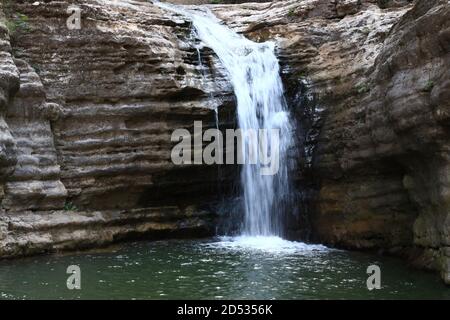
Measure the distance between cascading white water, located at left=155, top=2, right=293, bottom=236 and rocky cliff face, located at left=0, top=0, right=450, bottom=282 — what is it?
1.10 feet

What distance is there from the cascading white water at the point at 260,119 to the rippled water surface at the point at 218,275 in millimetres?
1466

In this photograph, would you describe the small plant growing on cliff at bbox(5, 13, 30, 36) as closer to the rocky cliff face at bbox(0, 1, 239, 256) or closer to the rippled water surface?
the rocky cliff face at bbox(0, 1, 239, 256)

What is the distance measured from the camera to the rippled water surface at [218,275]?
7.60 metres

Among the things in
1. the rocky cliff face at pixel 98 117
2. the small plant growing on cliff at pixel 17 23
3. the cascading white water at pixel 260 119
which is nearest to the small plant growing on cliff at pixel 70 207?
the rocky cliff face at pixel 98 117

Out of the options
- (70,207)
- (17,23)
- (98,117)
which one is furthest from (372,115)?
(17,23)

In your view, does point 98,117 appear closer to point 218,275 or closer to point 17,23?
point 17,23

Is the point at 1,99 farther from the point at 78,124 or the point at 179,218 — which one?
the point at 179,218

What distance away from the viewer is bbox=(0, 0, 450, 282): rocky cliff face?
10.1 metres

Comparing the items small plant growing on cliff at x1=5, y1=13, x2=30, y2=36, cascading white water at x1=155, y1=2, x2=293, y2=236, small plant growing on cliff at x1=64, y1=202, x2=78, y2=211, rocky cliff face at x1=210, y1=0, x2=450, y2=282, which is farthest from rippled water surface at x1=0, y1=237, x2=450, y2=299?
small plant growing on cliff at x1=5, y1=13, x2=30, y2=36

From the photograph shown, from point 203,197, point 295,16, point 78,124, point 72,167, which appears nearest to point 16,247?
point 72,167

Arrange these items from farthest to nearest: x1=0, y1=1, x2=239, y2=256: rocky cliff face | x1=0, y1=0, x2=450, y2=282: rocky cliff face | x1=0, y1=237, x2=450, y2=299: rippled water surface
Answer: x1=0, y1=1, x2=239, y2=256: rocky cliff face → x1=0, y1=0, x2=450, y2=282: rocky cliff face → x1=0, y1=237, x2=450, y2=299: rippled water surface

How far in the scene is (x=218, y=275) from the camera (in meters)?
8.72

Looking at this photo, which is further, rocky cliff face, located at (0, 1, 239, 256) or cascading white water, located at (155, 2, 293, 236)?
cascading white water, located at (155, 2, 293, 236)

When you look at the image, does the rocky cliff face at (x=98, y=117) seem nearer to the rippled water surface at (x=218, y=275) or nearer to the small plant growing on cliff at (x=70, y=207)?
the small plant growing on cliff at (x=70, y=207)
